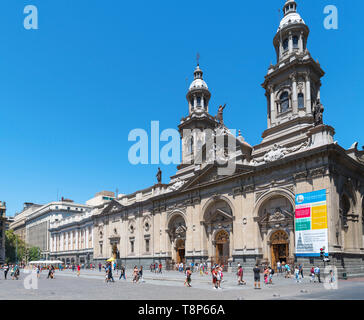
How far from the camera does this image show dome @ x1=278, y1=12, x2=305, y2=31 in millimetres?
48469

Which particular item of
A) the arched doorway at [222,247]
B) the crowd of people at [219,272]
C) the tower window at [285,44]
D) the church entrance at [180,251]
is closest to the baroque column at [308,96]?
the tower window at [285,44]

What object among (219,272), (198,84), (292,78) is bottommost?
(219,272)

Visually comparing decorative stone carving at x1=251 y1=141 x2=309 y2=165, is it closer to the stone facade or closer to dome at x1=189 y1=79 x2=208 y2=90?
dome at x1=189 y1=79 x2=208 y2=90

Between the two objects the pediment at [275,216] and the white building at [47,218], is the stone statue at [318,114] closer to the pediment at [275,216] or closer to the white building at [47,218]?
the pediment at [275,216]

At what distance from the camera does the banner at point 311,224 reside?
33.0m

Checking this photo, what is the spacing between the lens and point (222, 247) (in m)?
45.3

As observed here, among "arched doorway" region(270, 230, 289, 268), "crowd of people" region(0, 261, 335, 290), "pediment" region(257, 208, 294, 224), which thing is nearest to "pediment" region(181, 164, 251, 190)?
"pediment" region(257, 208, 294, 224)

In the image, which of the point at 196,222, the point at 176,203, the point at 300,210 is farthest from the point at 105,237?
the point at 300,210

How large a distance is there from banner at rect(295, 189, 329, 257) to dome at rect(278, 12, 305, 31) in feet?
84.4

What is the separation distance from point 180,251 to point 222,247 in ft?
29.3

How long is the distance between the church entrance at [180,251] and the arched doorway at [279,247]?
15922 mm

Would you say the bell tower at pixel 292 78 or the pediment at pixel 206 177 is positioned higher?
the bell tower at pixel 292 78

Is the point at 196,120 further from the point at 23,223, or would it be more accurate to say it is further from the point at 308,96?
the point at 23,223

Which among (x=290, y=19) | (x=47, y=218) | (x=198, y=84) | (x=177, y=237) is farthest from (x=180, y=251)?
(x=47, y=218)
